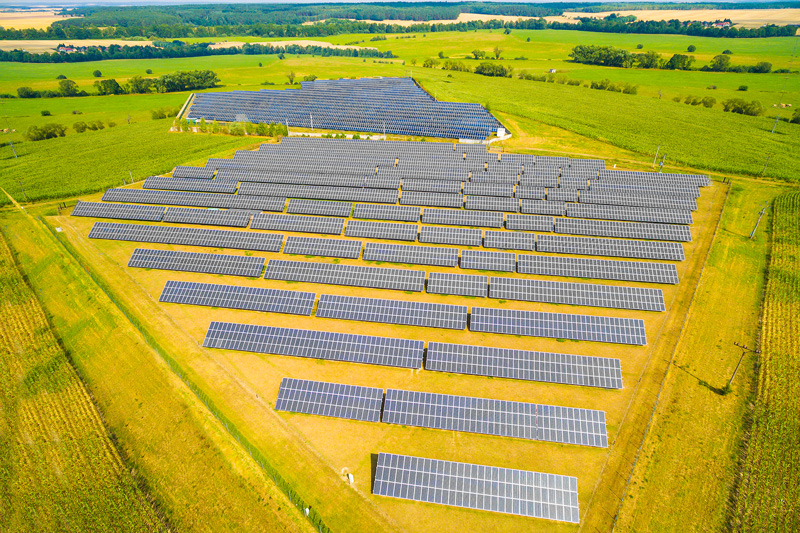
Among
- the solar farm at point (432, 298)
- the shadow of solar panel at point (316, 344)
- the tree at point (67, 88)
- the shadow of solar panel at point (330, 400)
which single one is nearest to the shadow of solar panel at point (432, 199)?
the solar farm at point (432, 298)

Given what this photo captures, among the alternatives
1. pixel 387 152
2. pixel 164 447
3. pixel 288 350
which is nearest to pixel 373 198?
pixel 387 152

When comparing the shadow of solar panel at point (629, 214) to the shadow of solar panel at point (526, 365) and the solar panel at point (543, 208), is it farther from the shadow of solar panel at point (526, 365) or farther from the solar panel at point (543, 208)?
the shadow of solar panel at point (526, 365)

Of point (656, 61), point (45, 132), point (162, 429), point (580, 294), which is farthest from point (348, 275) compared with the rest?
point (656, 61)

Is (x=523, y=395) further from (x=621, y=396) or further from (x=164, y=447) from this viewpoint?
(x=164, y=447)

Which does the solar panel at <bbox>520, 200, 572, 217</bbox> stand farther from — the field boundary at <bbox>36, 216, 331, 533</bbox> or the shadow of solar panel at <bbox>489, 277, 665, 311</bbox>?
the field boundary at <bbox>36, 216, 331, 533</bbox>

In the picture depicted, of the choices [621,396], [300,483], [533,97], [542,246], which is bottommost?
[300,483]
